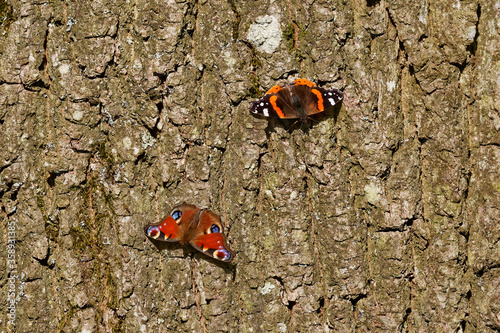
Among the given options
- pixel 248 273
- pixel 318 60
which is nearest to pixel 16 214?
pixel 248 273

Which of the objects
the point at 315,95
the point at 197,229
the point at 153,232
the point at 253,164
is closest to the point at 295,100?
the point at 315,95

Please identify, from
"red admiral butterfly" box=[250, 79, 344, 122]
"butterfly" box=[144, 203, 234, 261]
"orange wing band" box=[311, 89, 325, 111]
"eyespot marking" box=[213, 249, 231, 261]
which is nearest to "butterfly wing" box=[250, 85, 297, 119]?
"red admiral butterfly" box=[250, 79, 344, 122]

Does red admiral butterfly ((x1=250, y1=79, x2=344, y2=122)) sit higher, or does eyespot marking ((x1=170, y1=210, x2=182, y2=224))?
red admiral butterfly ((x1=250, y1=79, x2=344, y2=122))

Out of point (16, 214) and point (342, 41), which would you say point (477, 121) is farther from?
point (16, 214)

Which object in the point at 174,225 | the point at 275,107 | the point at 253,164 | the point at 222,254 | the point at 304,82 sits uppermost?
the point at 304,82

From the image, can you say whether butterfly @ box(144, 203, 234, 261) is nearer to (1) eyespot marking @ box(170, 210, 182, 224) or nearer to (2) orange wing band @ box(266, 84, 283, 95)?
(1) eyespot marking @ box(170, 210, 182, 224)

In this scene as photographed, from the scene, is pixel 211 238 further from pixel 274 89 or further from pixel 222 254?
pixel 274 89

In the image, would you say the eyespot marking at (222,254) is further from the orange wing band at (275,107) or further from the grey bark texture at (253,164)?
the orange wing band at (275,107)
